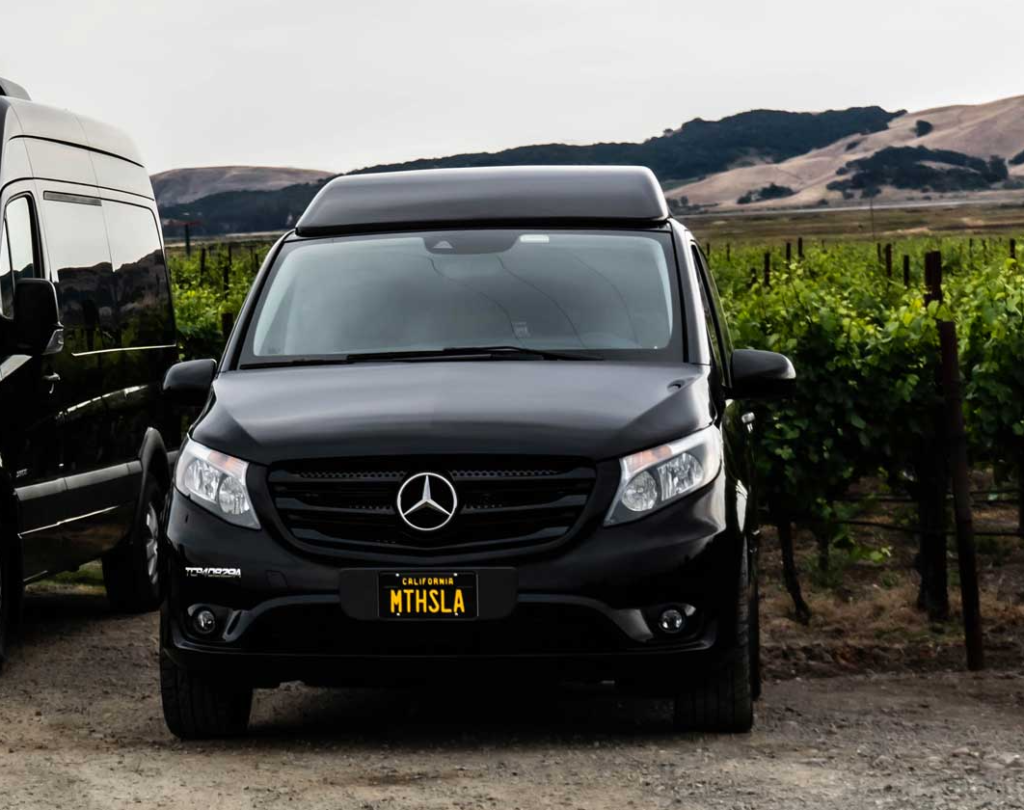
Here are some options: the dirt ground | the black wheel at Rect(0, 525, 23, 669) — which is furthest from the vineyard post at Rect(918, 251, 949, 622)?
the black wheel at Rect(0, 525, 23, 669)

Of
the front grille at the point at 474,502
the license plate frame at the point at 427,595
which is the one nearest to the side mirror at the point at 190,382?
the front grille at the point at 474,502

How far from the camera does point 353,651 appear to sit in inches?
238

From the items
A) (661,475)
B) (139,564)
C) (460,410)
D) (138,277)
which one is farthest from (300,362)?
(139,564)

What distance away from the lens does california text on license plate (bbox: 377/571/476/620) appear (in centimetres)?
593

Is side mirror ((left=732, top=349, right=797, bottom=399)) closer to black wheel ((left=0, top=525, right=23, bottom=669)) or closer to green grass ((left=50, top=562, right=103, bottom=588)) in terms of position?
black wheel ((left=0, top=525, right=23, bottom=669))

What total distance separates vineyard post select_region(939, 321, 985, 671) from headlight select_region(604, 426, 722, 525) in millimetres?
3527

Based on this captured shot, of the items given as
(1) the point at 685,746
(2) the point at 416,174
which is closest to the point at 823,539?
(2) the point at 416,174

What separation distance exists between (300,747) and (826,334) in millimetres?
6216

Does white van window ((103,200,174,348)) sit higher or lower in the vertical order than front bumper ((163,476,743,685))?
higher

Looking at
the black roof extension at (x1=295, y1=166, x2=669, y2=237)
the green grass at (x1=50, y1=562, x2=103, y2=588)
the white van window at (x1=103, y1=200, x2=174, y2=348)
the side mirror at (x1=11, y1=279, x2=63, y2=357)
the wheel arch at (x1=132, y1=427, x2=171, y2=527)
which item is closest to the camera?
the black roof extension at (x1=295, y1=166, x2=669, y2=237)

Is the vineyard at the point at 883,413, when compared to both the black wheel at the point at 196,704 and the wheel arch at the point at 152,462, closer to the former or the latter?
the wheel arch at the point at 152,462

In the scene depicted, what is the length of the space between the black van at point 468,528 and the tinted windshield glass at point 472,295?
0.06 m

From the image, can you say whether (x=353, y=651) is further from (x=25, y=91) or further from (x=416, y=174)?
(x=25, y=91)

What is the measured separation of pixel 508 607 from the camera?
593cm
